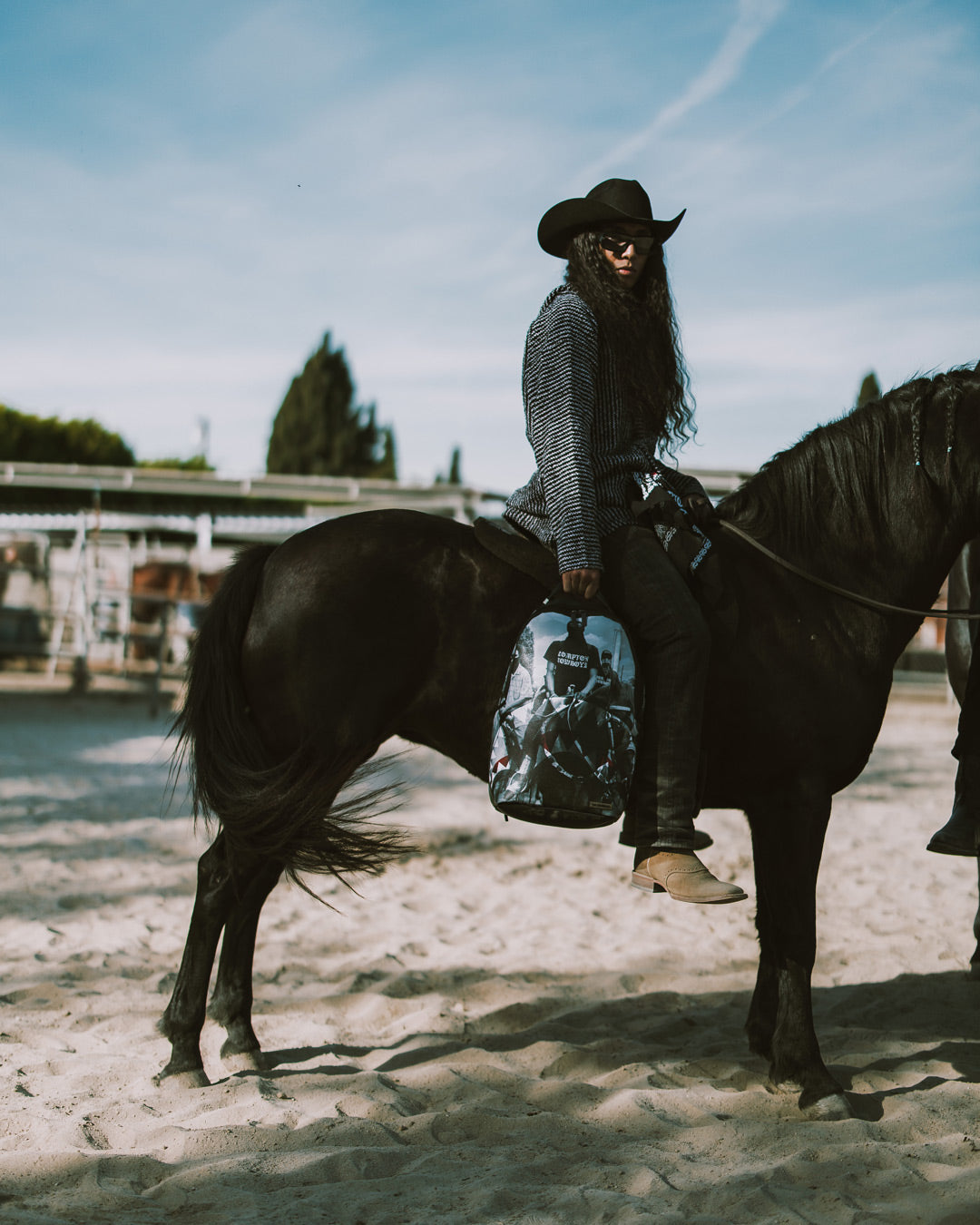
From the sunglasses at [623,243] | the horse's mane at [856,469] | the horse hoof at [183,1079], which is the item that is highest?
the sunglasses at [623,243]

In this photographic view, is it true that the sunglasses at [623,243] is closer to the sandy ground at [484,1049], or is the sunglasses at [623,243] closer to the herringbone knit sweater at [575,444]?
the herringbone knit sweater at [575,444]

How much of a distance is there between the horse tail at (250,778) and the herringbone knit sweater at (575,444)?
2.90ft

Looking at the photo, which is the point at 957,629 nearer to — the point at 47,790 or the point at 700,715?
the point at 700,715

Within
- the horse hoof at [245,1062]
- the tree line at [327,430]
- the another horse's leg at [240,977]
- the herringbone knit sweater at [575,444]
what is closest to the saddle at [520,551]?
the herringbone knit sweater at [575,444]

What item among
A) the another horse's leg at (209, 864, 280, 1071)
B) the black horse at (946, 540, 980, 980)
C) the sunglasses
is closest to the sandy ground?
the another horse's leg at (209, 864, 280, 1071)

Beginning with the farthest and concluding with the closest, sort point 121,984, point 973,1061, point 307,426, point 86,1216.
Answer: point 307,426, point 121,984, point 973,1061, point 86,1216

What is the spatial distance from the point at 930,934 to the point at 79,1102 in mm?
3605

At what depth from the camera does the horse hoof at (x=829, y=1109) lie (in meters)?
2.92

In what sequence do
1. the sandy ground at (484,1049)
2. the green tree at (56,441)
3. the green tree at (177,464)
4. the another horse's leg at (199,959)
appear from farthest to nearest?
the green tree at (177,464) → the green tree at (56,441) → the another horse's leg at (199,959) → the sandy ground at (484,1049)

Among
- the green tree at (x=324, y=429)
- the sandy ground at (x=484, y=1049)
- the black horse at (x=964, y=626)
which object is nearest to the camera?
the sandy ground at (x=484, y=1049)

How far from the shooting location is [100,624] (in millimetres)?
16125

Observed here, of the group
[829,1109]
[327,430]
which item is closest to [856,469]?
[829,1109]

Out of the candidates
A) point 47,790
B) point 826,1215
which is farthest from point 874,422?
point 47,790

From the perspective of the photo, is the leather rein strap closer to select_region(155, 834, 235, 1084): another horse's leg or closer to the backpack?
the backpack
